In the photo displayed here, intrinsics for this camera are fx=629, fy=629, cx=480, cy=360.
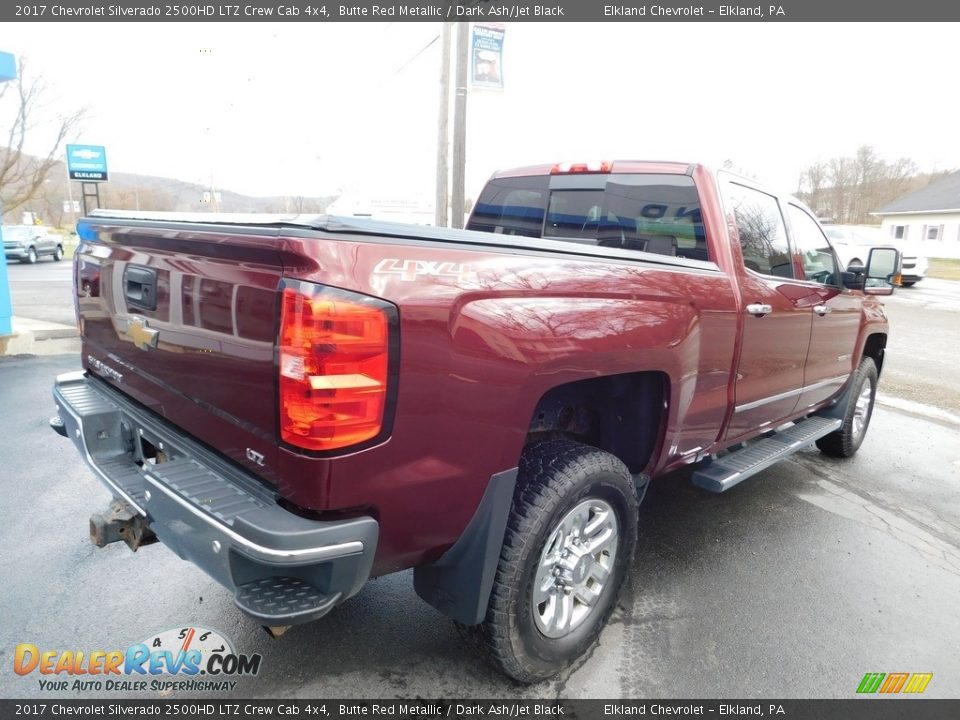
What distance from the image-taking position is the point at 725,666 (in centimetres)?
259

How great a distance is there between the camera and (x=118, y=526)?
88.2 inches

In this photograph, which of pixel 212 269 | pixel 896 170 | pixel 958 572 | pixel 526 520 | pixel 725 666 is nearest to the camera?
A: pixel 212 269

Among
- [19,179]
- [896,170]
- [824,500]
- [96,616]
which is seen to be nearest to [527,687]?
[96,616]

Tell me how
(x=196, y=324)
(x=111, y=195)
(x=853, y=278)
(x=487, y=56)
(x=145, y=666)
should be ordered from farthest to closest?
1. (x=111, y=195)
2. (x=487, y=56)
3. (x=853, y=278)
4. (x=145, y=666)
5. (x=196, y=324)

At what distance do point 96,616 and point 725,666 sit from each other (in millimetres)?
2670

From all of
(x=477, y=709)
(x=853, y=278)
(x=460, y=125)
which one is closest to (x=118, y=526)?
(x=477, y=709)

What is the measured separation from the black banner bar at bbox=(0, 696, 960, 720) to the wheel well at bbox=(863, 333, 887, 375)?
3.54 meters

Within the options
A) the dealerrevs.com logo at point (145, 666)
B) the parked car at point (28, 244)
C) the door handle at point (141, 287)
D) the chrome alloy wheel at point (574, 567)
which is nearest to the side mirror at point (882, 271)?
the chrome alloy wheel at point (574, 567)

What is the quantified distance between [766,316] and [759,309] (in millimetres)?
131

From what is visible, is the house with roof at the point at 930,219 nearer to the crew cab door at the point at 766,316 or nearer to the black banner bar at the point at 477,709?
the crew cab door at the point at 766,316

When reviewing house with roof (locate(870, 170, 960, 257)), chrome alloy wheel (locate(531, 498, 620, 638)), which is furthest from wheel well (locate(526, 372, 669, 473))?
house with roof (locate(870, 170, 960, 257))

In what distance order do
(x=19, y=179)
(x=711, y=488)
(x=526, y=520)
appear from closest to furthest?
(x=526, y=520) < (x=711, y=488) < (x=19, y=179)

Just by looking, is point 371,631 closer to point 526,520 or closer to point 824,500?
point 526,520

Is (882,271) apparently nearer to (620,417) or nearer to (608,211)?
(608,211)
